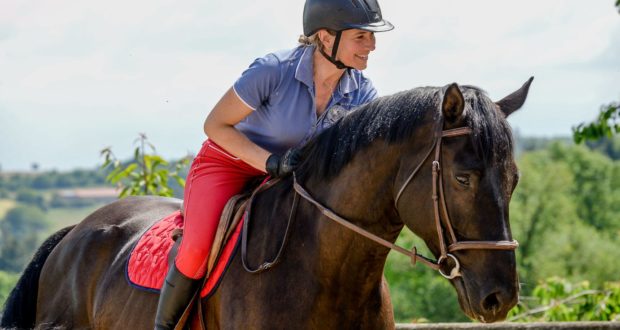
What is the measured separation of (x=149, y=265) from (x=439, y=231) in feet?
6.90

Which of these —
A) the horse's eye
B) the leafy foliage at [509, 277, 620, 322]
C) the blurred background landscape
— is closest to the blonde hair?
the horse's eye

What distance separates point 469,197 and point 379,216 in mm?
585

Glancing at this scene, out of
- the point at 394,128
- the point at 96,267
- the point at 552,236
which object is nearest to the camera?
the point at 394,128

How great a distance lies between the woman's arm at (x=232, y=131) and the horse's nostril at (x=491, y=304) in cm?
144

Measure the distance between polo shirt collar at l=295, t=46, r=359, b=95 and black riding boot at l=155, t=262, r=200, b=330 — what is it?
120 centimetres

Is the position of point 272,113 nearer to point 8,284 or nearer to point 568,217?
point 8,284

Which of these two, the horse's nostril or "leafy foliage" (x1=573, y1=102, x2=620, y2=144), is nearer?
the horse's nostril

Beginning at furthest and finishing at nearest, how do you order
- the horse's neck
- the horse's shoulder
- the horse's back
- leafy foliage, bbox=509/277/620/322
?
leafy foliage, bbox=509/277/620/322 < the horse's shoulder < the horse's back < the horse's neck

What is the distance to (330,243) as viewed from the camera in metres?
4.45

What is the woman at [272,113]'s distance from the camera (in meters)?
4.72

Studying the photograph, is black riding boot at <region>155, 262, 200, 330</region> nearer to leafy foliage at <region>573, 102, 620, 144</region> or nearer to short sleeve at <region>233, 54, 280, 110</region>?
short sleeve at <region>233, 54, 280, 110</region>

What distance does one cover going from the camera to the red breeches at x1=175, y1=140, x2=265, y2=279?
4.77 m

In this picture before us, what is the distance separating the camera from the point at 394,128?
4250mm

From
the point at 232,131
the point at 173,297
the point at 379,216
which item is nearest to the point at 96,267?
the point at 173,297
